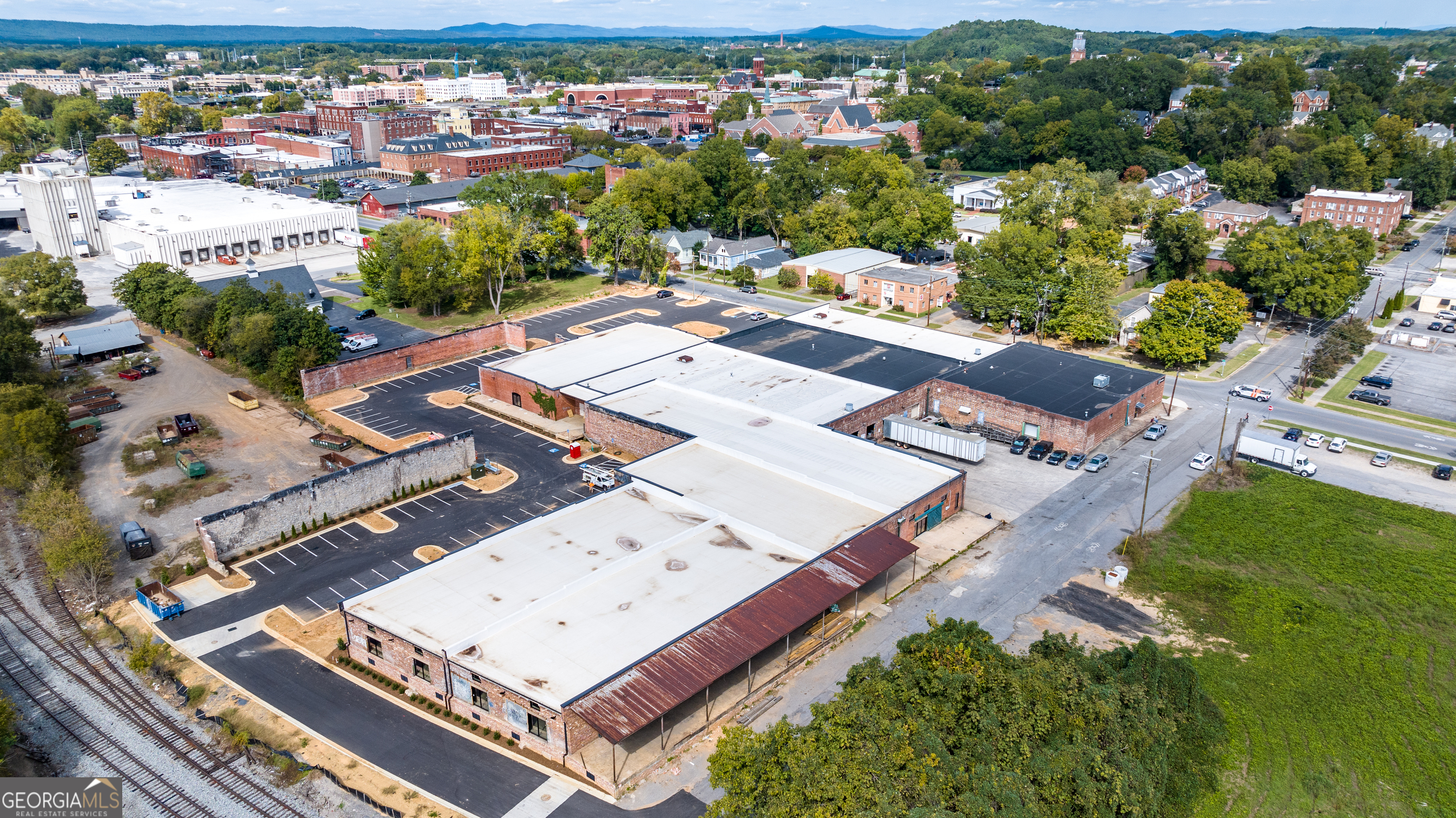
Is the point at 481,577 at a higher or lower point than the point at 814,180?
lower

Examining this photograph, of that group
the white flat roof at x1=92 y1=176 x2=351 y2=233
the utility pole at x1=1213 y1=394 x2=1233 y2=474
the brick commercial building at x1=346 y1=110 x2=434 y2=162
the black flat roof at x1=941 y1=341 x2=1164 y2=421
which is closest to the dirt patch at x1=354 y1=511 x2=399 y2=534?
the black flat roof at x1=941 y1=341 x2=1164 y2=421

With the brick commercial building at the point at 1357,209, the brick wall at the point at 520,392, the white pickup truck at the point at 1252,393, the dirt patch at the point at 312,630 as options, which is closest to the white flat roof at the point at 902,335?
the white pickup truck at the point at 1252,393

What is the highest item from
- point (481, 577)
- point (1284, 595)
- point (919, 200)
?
point (919, 200)

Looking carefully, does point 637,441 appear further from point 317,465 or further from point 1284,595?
point 1284,595

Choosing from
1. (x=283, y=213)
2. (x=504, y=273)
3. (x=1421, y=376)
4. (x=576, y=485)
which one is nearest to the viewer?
(x=576, y=485)

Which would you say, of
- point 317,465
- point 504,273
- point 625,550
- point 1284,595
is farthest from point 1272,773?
point 504,273

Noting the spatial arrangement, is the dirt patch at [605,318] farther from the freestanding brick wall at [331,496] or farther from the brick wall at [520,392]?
the freestanding brick wall at [331,496]

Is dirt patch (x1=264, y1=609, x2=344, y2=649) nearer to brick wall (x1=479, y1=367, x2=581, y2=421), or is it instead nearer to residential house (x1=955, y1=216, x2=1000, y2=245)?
brick wall (x1=479, y1=367, x2=581, y2=421)
